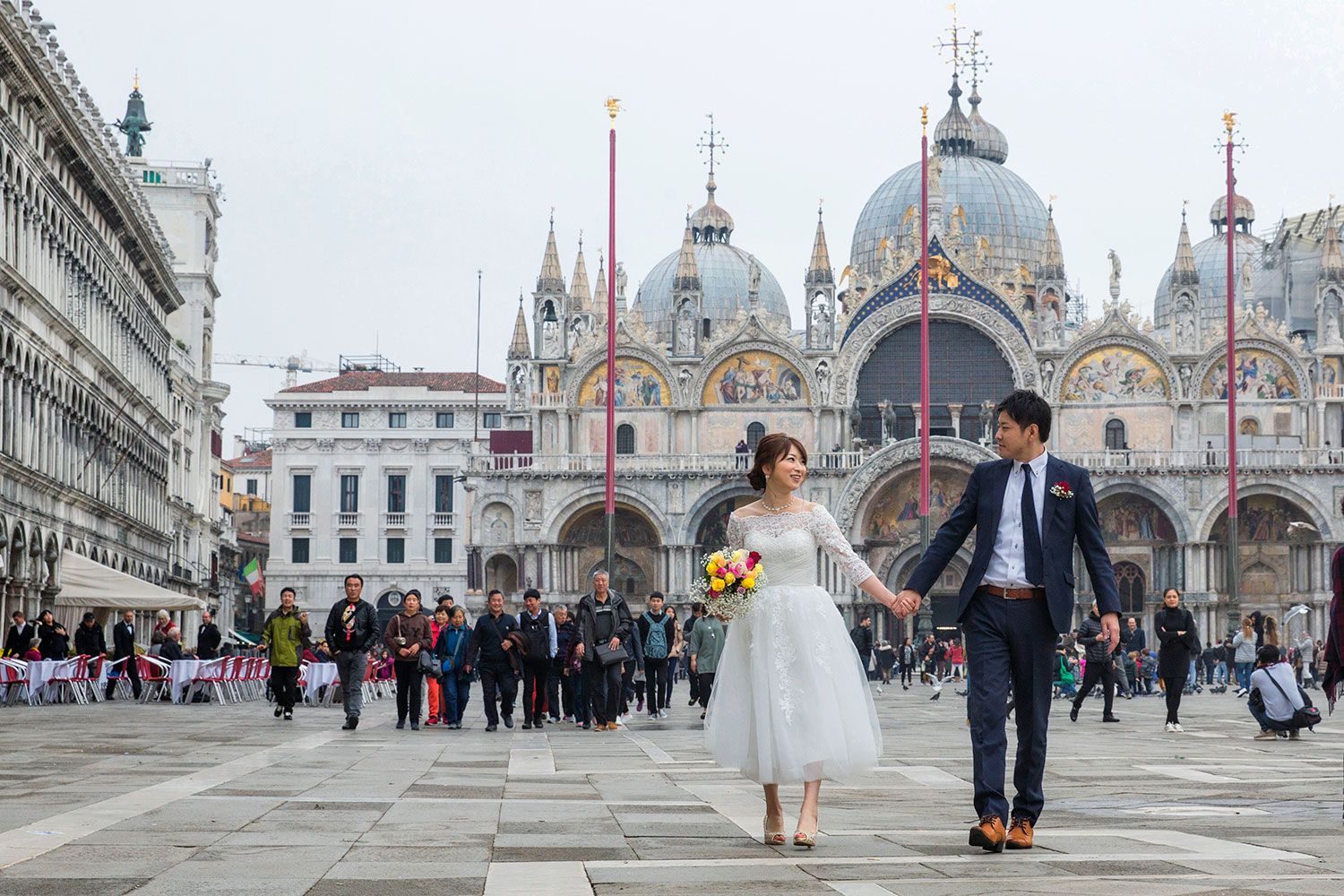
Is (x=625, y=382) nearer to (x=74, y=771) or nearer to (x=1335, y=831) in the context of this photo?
(x=74, y=771)

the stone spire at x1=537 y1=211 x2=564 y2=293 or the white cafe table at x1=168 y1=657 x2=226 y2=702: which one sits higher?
the stone spire at x1=537 y1=211 x2=564 y2=293

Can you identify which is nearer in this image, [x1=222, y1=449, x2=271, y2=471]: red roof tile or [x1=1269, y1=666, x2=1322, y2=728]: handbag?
[x1=1269, y1=666, x2=1322, y2=728]: handbag

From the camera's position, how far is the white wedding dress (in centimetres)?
805

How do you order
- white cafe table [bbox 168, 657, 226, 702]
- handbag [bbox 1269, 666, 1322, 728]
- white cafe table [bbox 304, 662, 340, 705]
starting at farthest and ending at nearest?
1. white cafe table [bbox 304, 662, 340, 705]
2. white cafe table [bbox 168, 657, 226, 702]
3. handbag [bbox 1269, 666, 1322, 728]

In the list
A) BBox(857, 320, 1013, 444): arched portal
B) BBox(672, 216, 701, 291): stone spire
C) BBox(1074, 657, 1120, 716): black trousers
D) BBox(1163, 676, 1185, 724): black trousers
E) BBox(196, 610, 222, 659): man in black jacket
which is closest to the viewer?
BBox(1163, 676, 1185, 724): black trousers

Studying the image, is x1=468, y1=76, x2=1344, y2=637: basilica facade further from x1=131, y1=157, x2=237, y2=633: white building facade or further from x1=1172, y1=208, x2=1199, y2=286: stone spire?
x1=131, y1=157, x2=237, y2=633: white building facade

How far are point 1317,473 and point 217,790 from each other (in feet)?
159

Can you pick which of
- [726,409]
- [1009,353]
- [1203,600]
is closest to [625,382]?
[726,409]

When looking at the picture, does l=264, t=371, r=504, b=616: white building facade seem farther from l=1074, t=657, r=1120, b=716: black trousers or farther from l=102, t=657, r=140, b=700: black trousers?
l=1074, t=657, r=1120, b=716: black trousers

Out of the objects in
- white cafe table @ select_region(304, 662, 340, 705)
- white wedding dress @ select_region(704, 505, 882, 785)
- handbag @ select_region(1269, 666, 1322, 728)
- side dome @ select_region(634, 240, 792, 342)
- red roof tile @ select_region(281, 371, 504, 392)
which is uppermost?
side dome @ select_region(634, 240, 792, 342)

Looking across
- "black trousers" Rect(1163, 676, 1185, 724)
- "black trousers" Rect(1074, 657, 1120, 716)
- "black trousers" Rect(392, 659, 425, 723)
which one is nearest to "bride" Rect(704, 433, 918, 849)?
"black trousers" Rect(1163, 676, 1185, 724)

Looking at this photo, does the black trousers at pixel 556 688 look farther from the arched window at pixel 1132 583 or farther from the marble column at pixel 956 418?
the arched window at pixel 1132 583

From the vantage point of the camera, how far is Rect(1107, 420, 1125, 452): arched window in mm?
56375

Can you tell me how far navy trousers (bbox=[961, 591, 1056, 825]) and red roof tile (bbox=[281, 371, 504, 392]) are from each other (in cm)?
7294
